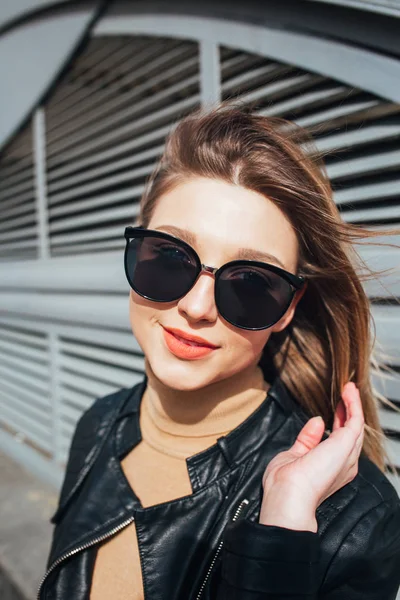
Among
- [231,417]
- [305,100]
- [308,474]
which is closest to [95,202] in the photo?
[305,100]

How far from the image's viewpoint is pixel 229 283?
112cm

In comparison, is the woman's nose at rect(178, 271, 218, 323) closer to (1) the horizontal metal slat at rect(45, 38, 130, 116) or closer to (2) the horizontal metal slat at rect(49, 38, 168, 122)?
(2) the horizontal metal slat at rect(49, 38, 168, 122)

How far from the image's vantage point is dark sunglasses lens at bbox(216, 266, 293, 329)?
44.3 inches

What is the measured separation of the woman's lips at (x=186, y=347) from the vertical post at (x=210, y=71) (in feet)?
5.23

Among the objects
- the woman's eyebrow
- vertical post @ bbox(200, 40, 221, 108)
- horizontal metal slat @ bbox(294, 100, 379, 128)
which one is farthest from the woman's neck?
vertical post @ bbox(200, 40, 221, 108)

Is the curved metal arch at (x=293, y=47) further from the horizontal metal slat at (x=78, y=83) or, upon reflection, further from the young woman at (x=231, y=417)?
the young woman at (x=231, y=417)

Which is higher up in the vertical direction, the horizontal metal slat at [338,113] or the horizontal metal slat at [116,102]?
the horizontal metal slat at [116,102]

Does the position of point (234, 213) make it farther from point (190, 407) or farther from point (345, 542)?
point (345, 542)

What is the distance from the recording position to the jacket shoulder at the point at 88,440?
59.3 inches

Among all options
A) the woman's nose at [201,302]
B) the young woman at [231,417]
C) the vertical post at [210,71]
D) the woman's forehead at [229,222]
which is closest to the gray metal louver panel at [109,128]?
the vertical post at [210,71]

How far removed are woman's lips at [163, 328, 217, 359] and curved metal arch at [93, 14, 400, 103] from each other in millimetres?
1261

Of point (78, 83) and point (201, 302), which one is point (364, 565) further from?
point (78, 83)

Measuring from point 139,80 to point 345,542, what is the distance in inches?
107

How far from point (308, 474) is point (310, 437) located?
15cm
